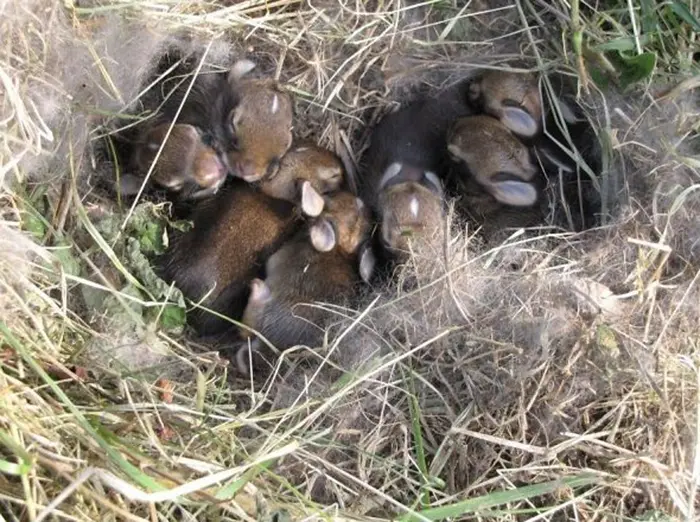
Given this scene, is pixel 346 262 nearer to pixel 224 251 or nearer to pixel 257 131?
pixel 224 251

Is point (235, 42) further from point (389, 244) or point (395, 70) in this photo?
point (389, 244)

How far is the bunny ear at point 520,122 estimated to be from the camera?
9.25 ft

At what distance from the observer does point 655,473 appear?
→ 2.27m

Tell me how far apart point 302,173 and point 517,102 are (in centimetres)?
74

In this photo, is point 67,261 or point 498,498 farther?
point 67,261

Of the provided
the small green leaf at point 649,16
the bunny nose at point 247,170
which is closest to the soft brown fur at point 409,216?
the bunny nose at point 247,170

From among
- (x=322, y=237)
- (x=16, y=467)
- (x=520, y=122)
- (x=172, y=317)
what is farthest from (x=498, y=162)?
(x=16, y=467)

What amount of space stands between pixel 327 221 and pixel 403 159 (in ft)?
1.19

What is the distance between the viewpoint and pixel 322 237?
2727mm

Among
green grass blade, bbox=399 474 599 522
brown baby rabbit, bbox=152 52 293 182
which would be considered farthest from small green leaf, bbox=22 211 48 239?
green grass blade, bbox=399 474 599 522

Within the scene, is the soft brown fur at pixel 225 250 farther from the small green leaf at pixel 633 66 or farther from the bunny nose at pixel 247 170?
the small green leaf at pixel 633 66

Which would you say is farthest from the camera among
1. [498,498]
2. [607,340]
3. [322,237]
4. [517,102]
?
[517,102]

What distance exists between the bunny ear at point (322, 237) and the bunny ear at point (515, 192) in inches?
21.3

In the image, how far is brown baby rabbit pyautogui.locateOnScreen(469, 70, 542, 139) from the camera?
283 cm
